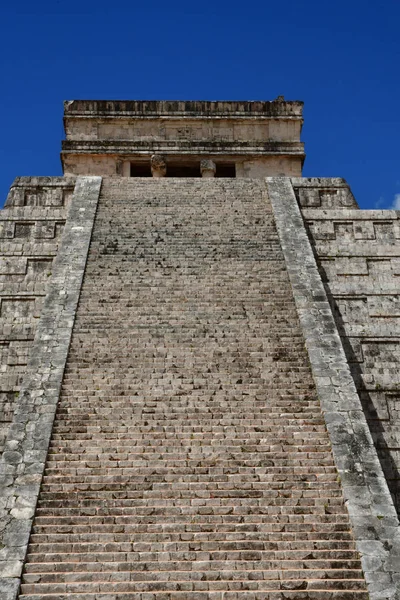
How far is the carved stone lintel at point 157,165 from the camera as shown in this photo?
15586 millimetres

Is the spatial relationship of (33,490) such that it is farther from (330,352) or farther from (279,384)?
(330,352)

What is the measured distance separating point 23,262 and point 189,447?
5.00 metres

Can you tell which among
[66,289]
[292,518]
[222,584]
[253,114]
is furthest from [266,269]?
[253,114]

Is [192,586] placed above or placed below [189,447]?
below

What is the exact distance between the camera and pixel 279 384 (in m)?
8.33

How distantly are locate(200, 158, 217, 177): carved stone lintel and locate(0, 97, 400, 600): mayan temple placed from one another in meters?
2.16

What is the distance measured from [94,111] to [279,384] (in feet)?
32.8

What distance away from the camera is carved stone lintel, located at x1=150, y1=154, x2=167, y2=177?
51.1 ft

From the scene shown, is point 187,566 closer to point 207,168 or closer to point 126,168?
point 207,168

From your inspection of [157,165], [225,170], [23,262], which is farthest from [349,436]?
[225,170]

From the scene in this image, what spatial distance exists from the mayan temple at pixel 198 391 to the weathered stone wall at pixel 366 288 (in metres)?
0.03

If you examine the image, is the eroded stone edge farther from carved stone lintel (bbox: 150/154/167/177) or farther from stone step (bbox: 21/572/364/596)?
carved stone lintel (bbox: 150/154/167/177)

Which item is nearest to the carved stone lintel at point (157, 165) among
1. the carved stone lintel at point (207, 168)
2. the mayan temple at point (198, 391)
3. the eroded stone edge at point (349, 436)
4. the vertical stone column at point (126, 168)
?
the vertical stone column at point (126, 168)

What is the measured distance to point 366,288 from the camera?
10.9 m
